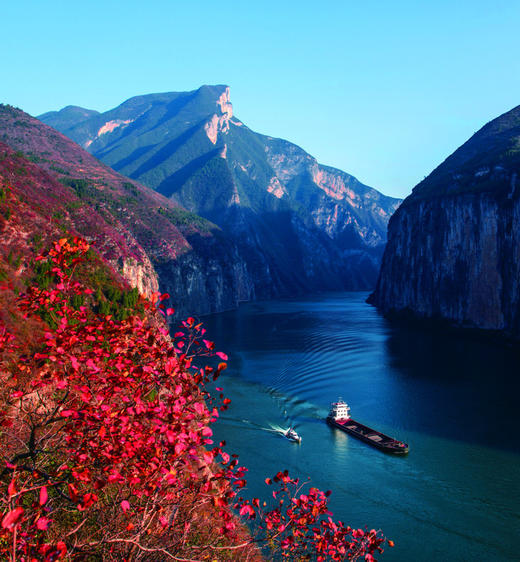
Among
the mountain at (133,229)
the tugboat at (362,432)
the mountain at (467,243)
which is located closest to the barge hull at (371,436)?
the tugboat at (362,432)

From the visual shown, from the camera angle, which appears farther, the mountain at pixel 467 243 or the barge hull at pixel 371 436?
the mountain at pixel 467 243

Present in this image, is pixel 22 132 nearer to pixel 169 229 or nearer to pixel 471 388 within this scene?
pixel 169 229

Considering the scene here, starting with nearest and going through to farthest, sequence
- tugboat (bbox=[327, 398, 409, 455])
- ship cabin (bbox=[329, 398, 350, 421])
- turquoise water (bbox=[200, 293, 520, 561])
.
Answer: turquoise water (bbox=[200, 293, 520, 561]), tugboat (bbox=[327, 398, 409, 455]), ship cabin (bbox=[329, 398, 350, 421])

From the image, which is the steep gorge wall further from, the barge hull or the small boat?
the small boat

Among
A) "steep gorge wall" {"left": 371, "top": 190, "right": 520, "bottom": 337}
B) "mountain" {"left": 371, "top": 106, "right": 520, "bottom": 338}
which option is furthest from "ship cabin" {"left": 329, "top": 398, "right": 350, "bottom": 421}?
"mountain" {"left": 371, "top": 106, "right": 520, "bottom": 338}

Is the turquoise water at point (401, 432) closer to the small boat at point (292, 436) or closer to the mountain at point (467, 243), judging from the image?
the small boat at point (292, 436)

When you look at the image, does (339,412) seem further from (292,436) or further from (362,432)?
(292,436)
